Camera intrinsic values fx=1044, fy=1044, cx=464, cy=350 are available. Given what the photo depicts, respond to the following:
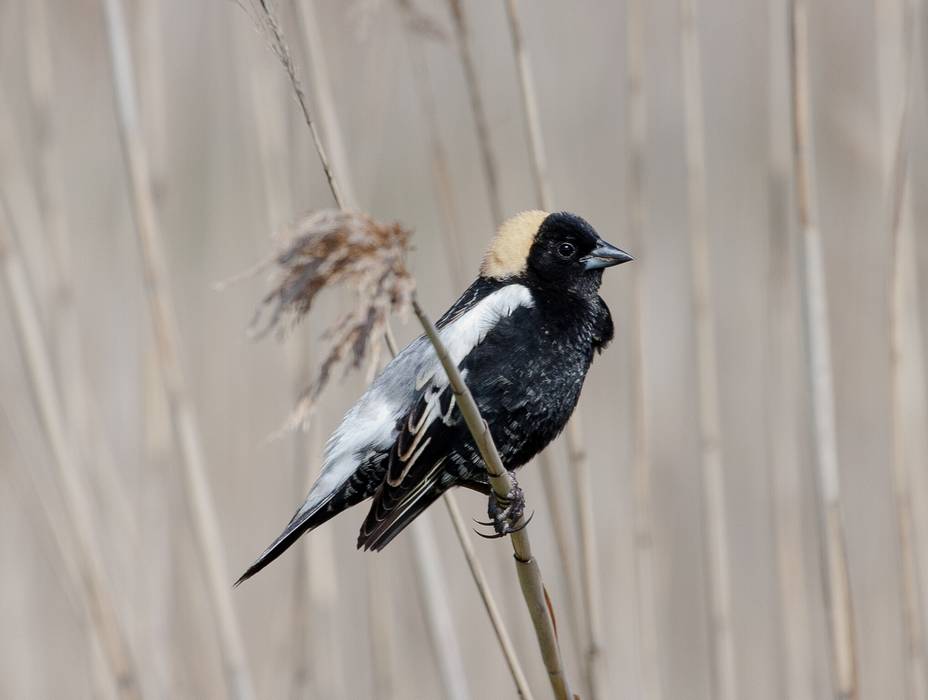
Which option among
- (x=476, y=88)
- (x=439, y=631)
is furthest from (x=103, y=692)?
(x=476, y=88)

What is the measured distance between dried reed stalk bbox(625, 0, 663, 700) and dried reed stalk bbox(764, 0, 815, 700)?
0.28m

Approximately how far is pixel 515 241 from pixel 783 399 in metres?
0.71

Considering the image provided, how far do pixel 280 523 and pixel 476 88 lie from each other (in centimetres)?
167

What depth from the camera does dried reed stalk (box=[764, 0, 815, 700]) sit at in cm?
206

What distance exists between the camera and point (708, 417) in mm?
1982

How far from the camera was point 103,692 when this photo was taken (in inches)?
77.6

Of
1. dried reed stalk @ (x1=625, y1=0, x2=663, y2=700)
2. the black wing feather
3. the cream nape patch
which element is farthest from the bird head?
the black wing feather

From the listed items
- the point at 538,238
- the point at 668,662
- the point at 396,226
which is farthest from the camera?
the point at 668,662

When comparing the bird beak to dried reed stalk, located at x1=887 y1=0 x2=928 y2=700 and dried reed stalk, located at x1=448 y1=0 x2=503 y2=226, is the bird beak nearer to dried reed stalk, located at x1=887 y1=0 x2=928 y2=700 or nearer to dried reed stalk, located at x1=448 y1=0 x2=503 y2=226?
dried reed stalk, located at x1=448 y1=0 x2=503 y2=226

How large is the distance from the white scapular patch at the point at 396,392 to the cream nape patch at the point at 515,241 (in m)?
0.09

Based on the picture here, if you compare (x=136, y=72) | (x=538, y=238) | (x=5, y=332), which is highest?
(x=136, y=72)

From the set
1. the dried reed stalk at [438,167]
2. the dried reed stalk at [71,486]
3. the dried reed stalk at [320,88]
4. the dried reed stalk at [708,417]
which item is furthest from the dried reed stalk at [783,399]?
the dried reed stalk at [71,486]

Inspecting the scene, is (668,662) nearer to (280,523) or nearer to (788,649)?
(788,649)

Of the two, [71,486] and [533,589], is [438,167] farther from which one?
[533,589]
